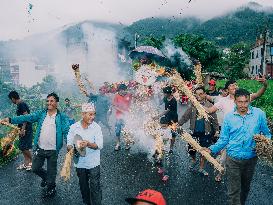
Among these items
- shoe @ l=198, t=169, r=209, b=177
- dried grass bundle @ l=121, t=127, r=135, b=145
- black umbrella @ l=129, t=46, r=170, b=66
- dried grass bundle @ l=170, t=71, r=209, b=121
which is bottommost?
shoe @ l=198, t=169, r=209, b=177

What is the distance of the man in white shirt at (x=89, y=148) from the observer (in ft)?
17.2

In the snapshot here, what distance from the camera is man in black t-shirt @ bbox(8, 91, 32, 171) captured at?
780 centimetres

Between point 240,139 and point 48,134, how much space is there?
3330 millimetres

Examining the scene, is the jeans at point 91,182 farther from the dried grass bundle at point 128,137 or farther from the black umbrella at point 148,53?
the black umbrella at point 148,53

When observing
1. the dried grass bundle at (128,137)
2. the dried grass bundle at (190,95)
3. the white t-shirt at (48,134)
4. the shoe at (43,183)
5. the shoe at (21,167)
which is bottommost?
the shoe at (21,167)

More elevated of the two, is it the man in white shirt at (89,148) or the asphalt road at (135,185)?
the man in white shirt at (89,148)

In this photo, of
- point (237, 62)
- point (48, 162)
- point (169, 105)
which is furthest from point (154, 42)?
point (237, 62)

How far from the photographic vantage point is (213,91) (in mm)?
9883

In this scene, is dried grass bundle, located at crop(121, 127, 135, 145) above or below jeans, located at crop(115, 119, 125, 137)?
below

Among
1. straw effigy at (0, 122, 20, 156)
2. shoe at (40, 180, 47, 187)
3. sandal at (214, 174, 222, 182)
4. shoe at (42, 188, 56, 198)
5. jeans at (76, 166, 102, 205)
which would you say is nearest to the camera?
jeans at (76, 166, 102, 205)

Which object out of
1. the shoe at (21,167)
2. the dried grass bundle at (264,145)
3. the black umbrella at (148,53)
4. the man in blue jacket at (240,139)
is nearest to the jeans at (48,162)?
the shoe at (21,167)

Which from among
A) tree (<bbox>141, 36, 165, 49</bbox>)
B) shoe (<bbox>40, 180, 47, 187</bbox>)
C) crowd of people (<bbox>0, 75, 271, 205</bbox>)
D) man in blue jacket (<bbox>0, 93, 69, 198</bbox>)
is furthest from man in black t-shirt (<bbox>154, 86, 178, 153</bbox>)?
tree (<bbox>141, 36, 165, 49</bbox>)

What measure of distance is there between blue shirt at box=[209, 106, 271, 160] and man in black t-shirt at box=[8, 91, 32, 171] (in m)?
4.60

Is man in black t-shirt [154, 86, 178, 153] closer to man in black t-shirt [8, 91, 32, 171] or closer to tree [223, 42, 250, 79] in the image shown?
man in black t-shirt [8, 91, 32, 171]
